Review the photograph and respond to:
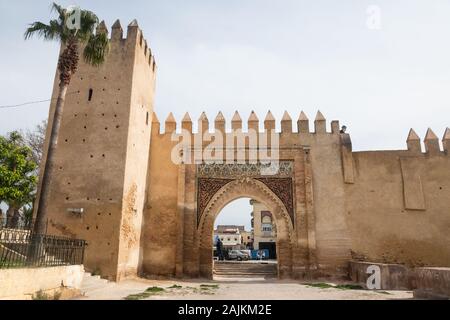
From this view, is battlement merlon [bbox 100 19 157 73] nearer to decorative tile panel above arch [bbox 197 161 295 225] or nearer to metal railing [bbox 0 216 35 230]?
decorative tile panel above arch [bbox 197 161 295 225]

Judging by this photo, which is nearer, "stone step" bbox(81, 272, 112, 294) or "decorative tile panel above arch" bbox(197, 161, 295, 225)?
"stone step" bbox(81, 272, 112, 294)

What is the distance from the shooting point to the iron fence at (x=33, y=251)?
5.81 metres

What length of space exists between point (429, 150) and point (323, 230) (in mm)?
4971

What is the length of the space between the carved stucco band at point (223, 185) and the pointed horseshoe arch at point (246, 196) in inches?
4.4

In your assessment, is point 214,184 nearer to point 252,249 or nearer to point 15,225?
point 15,225

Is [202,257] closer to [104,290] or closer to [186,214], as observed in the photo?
[186,214]

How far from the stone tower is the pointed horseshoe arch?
225 cm

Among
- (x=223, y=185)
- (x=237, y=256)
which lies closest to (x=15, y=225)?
(x=223, y=185)

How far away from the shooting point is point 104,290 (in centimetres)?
823

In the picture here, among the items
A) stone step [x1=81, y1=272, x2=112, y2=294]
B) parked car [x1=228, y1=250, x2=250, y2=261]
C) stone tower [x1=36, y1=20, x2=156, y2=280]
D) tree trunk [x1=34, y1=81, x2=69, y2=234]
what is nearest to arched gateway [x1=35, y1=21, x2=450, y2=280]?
stone tower [x1=36, y1=20, x2=156, y2=280]

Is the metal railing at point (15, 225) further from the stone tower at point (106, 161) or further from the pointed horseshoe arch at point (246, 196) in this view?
the pointed horseshoe arch at point (246, 196)

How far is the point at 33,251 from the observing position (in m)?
6.26

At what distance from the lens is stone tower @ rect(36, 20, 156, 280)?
10125 mm

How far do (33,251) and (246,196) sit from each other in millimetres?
7882
